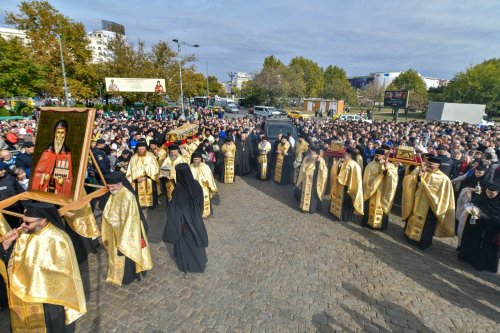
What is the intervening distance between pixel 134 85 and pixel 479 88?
5783 cm

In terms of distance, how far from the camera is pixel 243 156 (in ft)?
39.7

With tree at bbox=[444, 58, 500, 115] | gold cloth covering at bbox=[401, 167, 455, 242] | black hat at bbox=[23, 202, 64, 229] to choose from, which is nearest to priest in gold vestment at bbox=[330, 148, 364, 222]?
gold cloth covering at bbox=[401, 167, 455, 242]

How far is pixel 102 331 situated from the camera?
395 cm

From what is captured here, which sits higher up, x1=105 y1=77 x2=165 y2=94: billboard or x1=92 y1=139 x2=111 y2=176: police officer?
x1=105 y1=77 x2=165 y2=94: billboard

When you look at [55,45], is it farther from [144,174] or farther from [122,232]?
[122,232]

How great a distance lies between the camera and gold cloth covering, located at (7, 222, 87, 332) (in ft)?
10.4

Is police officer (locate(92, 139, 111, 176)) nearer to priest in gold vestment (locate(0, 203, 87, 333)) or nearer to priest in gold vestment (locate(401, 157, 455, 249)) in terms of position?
priest in gold vestment (locate(0, 203, 87, 333))

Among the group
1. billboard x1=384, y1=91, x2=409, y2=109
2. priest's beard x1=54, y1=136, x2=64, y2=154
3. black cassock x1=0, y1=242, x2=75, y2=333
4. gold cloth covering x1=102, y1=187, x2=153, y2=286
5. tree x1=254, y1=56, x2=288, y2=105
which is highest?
tree x1=254, y1=56, x2=288, y2=105

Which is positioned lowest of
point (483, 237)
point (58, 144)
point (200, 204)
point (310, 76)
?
point (483, 237)

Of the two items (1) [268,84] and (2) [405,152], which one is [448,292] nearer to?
(2) [405,152]

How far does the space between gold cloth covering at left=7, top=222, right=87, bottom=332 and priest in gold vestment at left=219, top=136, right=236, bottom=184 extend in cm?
776

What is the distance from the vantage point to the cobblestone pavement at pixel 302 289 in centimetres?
414

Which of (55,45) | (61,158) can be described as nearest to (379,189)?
(61,158)

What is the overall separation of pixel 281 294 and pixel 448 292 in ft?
10.1
